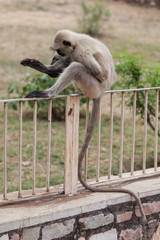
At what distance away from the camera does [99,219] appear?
4.12 m

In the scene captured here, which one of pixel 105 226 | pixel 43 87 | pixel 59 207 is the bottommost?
pixel 105 226

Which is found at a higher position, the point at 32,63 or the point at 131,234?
the point at 32,63

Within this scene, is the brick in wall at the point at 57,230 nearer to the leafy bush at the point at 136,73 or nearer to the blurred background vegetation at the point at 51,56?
the blurred background vegetation at the point at 51,56

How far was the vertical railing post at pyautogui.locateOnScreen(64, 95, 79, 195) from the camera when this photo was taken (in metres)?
4.10

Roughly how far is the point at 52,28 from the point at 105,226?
44.3ft

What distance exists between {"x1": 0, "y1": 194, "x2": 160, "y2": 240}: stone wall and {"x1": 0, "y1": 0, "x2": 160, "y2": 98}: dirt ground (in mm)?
7413

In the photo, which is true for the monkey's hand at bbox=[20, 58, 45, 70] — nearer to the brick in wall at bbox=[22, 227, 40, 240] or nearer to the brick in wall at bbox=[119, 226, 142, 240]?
the brick in wall at bbox=[22, 227, 40, 240]

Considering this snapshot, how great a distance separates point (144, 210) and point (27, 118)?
16.3 ft

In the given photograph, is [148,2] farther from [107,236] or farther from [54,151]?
[107,236]

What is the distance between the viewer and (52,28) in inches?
667

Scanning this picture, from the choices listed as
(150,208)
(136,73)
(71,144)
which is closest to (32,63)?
(71,144)

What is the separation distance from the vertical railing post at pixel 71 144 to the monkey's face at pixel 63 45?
2.32ft

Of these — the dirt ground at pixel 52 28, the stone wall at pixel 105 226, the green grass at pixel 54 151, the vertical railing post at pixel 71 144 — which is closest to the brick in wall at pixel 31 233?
the stone wall at pixel 105 226

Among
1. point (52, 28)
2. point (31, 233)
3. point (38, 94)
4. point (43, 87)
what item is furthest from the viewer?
point (52, 28)
